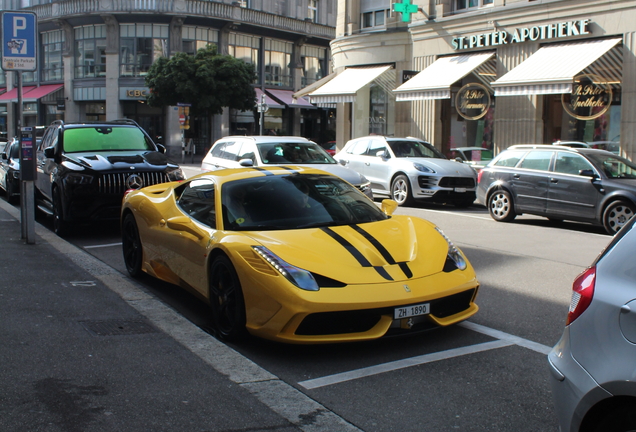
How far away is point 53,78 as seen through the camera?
4956cm

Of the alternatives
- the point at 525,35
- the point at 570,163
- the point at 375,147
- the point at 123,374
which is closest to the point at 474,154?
the point at 525,35

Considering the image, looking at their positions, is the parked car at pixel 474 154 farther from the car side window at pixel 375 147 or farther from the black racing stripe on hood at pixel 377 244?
the black racing stripe on hood at pixel 377 244

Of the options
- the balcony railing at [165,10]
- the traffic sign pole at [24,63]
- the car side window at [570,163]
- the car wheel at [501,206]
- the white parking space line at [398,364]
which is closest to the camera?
the white parking space line at [398,364]

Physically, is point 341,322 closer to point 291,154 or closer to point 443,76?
point 291,154

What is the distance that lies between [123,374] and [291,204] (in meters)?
2.12

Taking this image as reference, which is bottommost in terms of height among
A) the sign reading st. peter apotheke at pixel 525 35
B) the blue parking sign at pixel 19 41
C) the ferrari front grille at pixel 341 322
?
the ferrari front grille at pixel 341 322

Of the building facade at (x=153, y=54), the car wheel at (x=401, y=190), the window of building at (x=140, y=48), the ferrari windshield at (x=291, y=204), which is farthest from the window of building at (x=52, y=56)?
the ferrari windshield at (x=291, y=204)

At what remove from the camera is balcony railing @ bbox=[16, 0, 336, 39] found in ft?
146

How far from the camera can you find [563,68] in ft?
62.6

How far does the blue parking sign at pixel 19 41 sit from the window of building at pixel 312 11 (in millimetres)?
45060

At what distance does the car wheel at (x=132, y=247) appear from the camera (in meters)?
7.46

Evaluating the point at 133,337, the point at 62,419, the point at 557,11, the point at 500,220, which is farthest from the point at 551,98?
the point at 62,419

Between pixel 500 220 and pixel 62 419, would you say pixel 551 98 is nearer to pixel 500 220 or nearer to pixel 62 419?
pixel 500 220

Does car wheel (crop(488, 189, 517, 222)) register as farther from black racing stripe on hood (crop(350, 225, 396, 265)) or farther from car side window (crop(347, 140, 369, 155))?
black racing stripe on hood (crop(350, 225, 396, 265))
